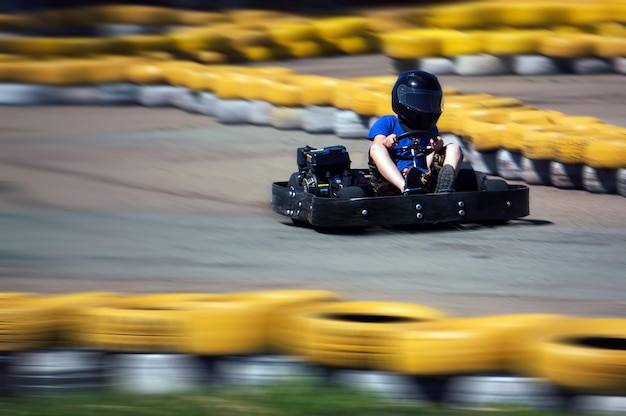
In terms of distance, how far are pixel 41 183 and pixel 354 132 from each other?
316cm

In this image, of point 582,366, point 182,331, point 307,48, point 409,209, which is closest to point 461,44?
point 307,48

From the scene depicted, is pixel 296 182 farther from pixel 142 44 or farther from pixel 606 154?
pixel 142 44

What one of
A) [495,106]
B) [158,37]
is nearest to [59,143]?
[495,106]

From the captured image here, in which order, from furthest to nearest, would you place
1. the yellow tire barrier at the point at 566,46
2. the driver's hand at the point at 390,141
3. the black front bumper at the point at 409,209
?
the yellow tire barrier at the point at 566,46 → the driver's hand at the point at 390,141 → the black front bumper at the point at 409,209

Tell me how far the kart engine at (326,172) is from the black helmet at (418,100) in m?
0.44

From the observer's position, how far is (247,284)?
17.7 feet

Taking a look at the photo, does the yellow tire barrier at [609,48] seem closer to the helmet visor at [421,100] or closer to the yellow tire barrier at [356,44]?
the yellow tire barrier at [356,44]

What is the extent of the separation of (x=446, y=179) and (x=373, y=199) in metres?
0.45

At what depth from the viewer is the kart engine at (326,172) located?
678 cm

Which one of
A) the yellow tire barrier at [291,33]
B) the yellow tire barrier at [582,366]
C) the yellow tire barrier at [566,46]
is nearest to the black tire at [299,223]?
the yellow tire barrier at [582,366]

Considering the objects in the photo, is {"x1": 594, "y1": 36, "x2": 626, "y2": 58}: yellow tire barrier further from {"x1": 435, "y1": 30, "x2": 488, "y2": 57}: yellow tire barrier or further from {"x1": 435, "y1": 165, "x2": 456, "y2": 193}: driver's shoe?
{"x1": 435, "y1": 165, "x2": 456, "y2": 193}: driver's shoe

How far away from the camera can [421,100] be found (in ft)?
22.1

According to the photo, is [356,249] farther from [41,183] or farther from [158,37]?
[158,37]

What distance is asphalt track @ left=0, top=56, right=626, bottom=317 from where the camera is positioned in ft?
17.4
